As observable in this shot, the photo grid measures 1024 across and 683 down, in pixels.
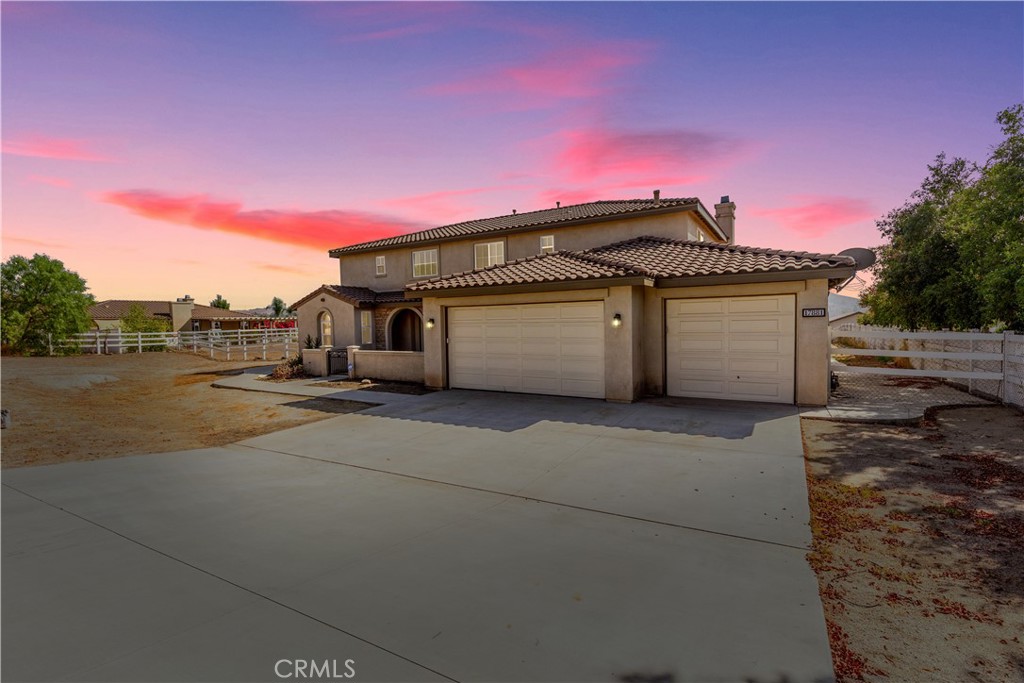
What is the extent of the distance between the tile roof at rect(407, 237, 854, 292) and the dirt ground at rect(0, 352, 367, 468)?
525cm

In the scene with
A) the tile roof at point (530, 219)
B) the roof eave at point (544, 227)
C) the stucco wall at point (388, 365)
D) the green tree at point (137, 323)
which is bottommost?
the stucco wall at point (388, 365)

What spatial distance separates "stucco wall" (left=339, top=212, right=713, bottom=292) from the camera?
15984mm

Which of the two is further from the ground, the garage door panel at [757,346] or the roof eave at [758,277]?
the roof eave at [758,277]

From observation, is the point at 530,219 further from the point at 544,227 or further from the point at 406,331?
the point at 406,331

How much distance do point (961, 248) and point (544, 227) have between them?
12.7 metres

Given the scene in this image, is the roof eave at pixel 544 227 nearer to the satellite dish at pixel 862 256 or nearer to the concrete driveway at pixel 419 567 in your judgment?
the satellite dish at pixel 862 256

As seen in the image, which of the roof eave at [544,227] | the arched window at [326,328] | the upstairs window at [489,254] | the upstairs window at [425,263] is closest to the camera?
the roof eave at [544,227]

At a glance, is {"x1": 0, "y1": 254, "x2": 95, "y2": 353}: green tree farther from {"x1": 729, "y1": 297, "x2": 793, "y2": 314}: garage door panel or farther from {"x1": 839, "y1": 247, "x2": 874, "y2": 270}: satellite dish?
{"x1": 839, "y1": 247, "x2": 874, "y2": 270}: satellite dish

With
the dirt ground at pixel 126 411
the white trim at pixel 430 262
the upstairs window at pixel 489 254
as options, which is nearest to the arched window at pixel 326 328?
the white trim at pixel 430 262

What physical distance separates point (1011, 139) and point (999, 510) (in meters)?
11.8

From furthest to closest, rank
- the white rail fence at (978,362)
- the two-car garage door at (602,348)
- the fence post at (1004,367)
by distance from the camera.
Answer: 1. the two-car garage door at (602,348)
2. the fence post at (1004,367)
3. the white rail fence at (978,362)

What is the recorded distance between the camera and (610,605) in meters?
3.47

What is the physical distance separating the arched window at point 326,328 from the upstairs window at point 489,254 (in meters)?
7.33

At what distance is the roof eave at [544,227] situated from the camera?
15556mm
